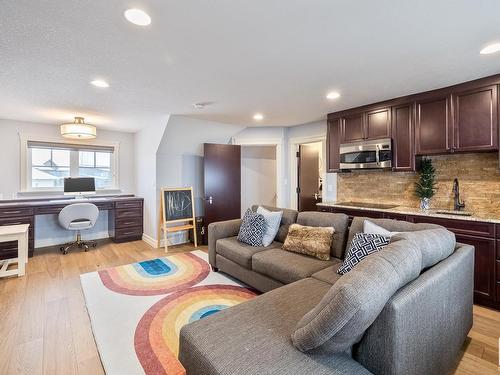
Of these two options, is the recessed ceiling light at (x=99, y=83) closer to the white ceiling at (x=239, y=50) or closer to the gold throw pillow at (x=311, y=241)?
the white ceiling at (x=239, y=50)

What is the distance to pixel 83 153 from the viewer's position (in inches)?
199

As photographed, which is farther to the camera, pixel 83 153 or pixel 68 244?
pixel 83 153

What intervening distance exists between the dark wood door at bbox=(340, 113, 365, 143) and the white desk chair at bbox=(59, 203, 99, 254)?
434 cm

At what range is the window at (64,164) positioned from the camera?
15.0ft

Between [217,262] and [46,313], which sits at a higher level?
[217,262]

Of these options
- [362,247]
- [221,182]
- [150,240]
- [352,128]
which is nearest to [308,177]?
[352,128]

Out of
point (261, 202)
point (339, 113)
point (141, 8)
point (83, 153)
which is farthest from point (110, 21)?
point (261, 202)

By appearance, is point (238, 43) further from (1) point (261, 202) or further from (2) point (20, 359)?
(1) point (261, 202)

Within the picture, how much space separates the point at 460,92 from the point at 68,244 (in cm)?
633

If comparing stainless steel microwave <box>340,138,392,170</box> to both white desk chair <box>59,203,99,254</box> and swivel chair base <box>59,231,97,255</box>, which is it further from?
swivel chair base <box>59,231,97,255</box>

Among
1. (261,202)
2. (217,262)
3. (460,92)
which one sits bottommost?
(217,262)

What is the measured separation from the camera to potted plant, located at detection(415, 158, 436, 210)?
126 inches

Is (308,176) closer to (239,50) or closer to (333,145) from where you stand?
(333,145)

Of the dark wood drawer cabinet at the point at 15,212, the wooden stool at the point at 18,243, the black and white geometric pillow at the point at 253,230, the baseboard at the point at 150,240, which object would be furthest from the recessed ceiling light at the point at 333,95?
the dark wood drawer cabinet at the point at 15,212
